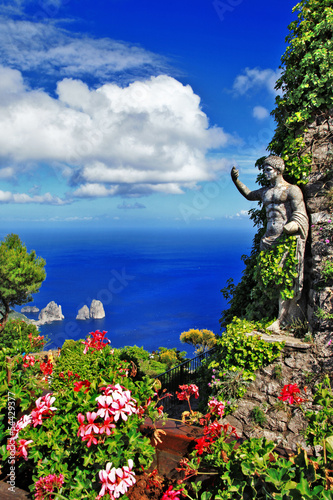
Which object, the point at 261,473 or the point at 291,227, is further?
the point at 291,227

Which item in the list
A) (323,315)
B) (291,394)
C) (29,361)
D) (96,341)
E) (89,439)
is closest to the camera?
(89,439)

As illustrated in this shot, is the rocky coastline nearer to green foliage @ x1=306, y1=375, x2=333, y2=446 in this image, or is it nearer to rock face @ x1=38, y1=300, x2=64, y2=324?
rock face @ x1=38, y1=300, x2=64, y2=324

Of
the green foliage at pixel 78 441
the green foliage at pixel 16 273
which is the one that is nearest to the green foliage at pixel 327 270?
the green foliage at pixel 78 441

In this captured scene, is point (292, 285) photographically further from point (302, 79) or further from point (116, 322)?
point (116, 322)

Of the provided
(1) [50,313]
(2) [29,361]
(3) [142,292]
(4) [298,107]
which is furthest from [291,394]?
(3) [142,292]

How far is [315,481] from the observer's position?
133 centimetres

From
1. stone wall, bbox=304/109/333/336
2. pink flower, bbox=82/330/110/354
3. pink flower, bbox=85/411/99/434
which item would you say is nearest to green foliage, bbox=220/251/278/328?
stone wall, bbox=304/109/333/336

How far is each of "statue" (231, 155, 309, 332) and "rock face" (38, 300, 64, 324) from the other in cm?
8125

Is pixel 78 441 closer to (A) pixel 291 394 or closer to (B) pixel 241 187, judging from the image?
(A) pixel 291 394

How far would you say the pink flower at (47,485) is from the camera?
4.77 feet

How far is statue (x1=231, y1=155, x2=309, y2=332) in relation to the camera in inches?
A: 206

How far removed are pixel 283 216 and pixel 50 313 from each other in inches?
3292

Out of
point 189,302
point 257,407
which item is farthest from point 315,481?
point 189,302

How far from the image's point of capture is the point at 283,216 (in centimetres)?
541
